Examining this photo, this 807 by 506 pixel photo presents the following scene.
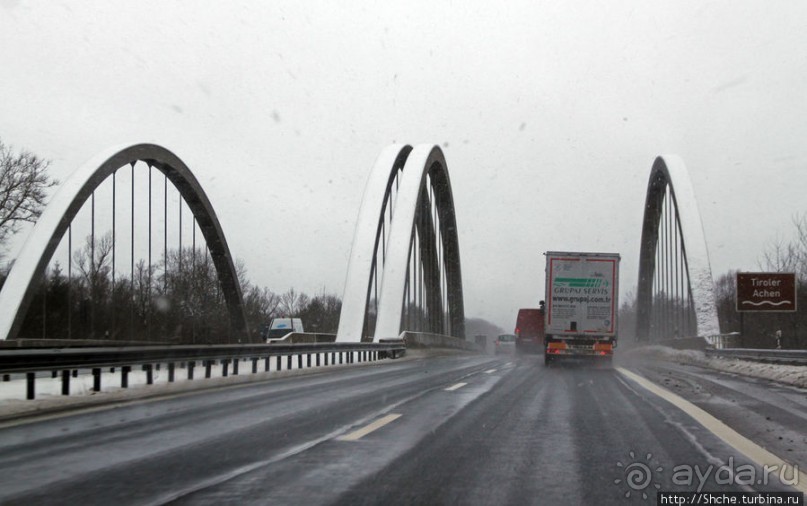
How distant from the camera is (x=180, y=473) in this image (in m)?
5.20

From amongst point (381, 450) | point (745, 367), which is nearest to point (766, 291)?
point (745, 367)

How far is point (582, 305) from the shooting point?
22.8 metres

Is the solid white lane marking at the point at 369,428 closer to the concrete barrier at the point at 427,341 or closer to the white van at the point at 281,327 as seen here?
the concrete barrier at the point at 427,341

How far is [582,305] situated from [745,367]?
4738mm

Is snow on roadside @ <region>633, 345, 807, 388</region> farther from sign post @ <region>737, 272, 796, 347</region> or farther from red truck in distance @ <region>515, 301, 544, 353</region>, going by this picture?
red truck in distance @ <region>515, 301, 544, 353</region>

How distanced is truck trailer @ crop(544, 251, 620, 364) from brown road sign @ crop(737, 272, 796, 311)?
218 inches

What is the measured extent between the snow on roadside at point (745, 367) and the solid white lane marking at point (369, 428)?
9.43 metres

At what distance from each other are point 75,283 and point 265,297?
37.7m

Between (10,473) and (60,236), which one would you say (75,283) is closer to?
(60,236)

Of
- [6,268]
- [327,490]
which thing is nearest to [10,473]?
[327,490]

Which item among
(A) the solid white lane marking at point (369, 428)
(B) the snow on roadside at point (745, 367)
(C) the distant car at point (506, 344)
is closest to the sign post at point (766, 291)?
(B) the snow on roadside at point (745, 367)

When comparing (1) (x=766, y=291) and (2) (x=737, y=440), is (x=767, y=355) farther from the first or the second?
(2) (x=737, y=440)

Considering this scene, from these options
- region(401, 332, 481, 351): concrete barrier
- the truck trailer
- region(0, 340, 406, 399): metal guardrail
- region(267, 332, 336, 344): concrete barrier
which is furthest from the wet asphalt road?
region(401, 332, 481, 351): concrete barrier

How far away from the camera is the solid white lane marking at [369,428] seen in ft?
22.5
